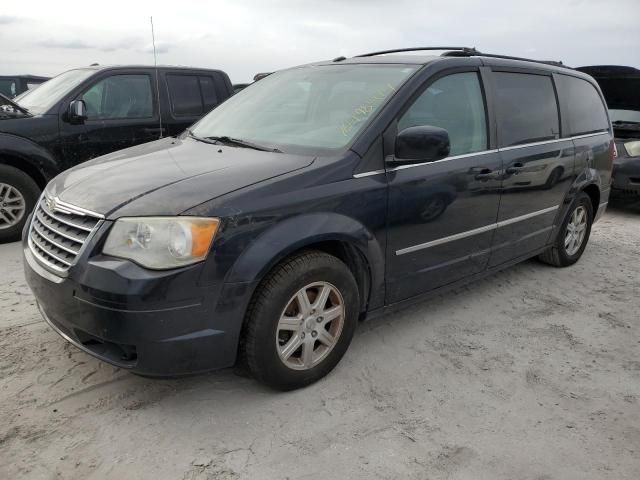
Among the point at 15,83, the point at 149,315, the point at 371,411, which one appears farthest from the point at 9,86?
the point at 371,411

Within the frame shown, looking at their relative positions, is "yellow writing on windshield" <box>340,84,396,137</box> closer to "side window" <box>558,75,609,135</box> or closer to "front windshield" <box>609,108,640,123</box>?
"side window" <box>558,75,609,135</box>

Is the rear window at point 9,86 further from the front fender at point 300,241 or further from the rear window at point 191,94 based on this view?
the front fender at point 300,241

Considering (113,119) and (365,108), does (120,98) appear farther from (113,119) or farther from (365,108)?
(365,108)

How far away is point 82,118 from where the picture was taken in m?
5.43

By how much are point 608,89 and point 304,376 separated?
725cm

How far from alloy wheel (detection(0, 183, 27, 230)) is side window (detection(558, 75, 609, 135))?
498 cm

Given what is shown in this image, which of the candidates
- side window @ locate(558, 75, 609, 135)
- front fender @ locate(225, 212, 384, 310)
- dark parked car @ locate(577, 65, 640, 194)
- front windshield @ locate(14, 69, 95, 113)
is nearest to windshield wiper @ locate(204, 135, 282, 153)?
front fender @ locate(225, 212, 384, 310)

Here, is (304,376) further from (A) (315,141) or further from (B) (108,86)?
(B) (108,86)

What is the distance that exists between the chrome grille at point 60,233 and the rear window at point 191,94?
3.71m

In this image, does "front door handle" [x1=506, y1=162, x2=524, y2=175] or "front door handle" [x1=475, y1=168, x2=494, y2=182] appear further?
"front door handle" [x1=506, y1=162, x2=524, y2=175]

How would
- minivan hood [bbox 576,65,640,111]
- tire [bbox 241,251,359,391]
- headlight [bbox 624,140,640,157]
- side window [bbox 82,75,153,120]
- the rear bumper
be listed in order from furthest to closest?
minivan hood [bbox 576,65,640,111] → headlight [bbox 624,140,640,157] → the rear bumper → side window [bbox 82,75,153,120] → tire [bbox 241,251,359,391]

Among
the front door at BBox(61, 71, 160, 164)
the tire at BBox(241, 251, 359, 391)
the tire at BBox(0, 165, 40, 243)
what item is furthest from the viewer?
the front door at BBox(61, 71, 160, 164)

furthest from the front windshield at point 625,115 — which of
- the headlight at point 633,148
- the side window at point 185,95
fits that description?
the side window at point 185,95

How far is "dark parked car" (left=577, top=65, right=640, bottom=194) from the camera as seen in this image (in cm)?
718
